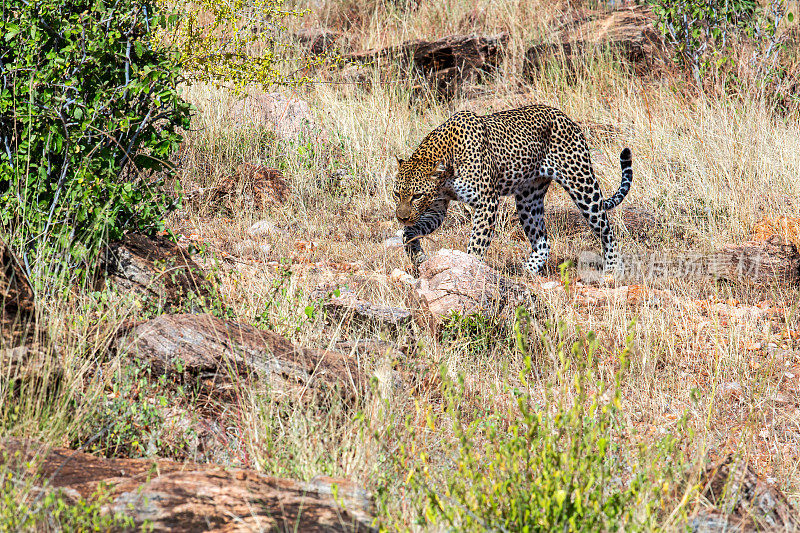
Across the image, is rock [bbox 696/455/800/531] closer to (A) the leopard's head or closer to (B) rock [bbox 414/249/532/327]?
(B) rock [bbox 414/249/532/327]

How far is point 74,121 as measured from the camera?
4500mm

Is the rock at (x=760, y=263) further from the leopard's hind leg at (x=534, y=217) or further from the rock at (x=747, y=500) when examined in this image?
the rock at (x=747, y=500)

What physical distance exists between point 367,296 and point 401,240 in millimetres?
2435

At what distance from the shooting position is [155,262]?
433cm

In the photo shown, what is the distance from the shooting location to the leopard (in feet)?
24.6

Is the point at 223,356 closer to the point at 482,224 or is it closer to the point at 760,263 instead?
the point at 482,224

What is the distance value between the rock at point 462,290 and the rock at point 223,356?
5.31ft

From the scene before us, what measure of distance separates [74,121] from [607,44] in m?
9.88

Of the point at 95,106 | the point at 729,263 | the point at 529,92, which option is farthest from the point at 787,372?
the point at 529,92

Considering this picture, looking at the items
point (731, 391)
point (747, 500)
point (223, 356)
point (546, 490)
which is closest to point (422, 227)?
point (731, 391)

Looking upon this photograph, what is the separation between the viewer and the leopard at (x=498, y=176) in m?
7.50

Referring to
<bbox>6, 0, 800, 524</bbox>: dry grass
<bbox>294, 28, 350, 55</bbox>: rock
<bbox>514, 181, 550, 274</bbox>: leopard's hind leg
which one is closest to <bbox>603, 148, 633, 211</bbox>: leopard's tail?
<bbox>6, 0, 800, 524</bbox>: dry grass

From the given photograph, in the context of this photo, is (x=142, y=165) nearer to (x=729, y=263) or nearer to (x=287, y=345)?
(x=287, y=345)

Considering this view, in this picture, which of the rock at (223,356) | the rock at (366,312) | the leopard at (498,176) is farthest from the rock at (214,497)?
the leopard at (498,176)
